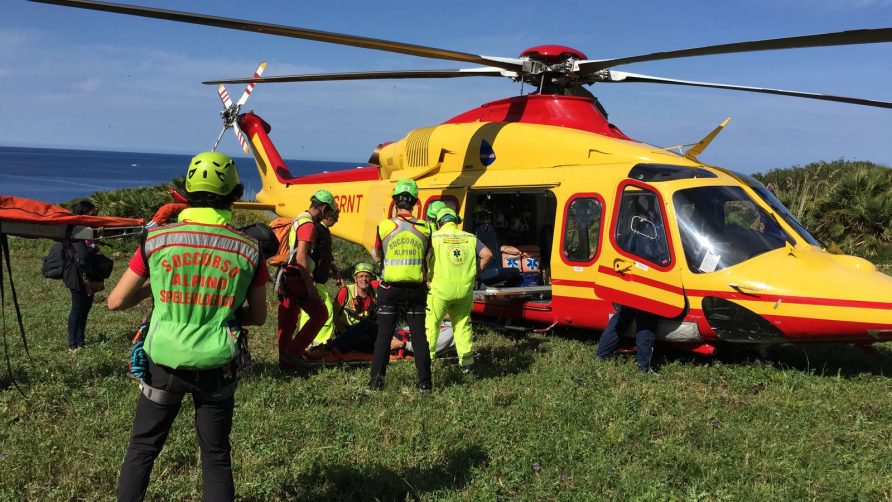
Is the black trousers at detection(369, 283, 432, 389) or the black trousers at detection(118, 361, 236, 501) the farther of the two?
the black trousers at detection(369, 283, 432, 389)

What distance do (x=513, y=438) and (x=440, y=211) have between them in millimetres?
2646

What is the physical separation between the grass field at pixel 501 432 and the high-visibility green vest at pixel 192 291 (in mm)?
1377

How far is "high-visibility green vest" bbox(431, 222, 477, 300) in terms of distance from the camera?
20.3 ft

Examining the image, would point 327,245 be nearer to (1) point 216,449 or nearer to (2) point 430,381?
(2) point 430,381

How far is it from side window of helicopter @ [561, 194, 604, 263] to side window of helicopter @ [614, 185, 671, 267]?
0.95 ft

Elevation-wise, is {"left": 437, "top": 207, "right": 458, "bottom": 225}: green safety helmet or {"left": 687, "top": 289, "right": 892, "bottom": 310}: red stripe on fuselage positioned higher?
{"left": 437, "top": 207, "right": 458, "bottom": 225}: green safety helmet

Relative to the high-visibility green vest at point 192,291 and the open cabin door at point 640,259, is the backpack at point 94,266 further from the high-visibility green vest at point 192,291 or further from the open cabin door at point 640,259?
the open cabin door at point 640,259

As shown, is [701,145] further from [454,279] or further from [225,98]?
→ [225,98]

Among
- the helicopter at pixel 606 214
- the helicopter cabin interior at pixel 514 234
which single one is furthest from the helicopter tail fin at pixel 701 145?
the helicopter cabin interior at pixel 514 234

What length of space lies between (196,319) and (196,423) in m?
0.51

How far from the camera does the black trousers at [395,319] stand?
222 inches

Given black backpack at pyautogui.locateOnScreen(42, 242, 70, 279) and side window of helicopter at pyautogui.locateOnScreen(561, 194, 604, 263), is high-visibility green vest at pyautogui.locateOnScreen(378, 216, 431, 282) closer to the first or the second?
side window of helicopter at pyautogui.locateOnScreen(561, 194, 604, 263)

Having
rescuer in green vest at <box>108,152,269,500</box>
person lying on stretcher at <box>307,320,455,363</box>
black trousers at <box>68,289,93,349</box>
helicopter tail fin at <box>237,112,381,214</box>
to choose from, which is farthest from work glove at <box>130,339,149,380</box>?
helicopter tail fin at <box>237,112,381,214</box>

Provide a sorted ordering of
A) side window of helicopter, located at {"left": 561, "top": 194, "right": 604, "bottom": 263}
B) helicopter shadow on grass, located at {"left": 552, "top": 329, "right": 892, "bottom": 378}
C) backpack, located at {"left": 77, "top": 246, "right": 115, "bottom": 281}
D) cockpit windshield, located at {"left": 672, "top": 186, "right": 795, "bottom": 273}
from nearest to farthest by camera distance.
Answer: cockpit windshield, located at {"left": 672, "top": 186, "right": 795, "bottom": 273} < helicopter shadow on grass, located at {"left": 552, "top": 329, "right": 892, "bottom": 378} < backpack, located at {"left": 77, "top": 246, "right": 115, "bottom": 281} < side window of helicopter, located at {"left": 561, "top": 194, "right": 604, "bottom": 263}
